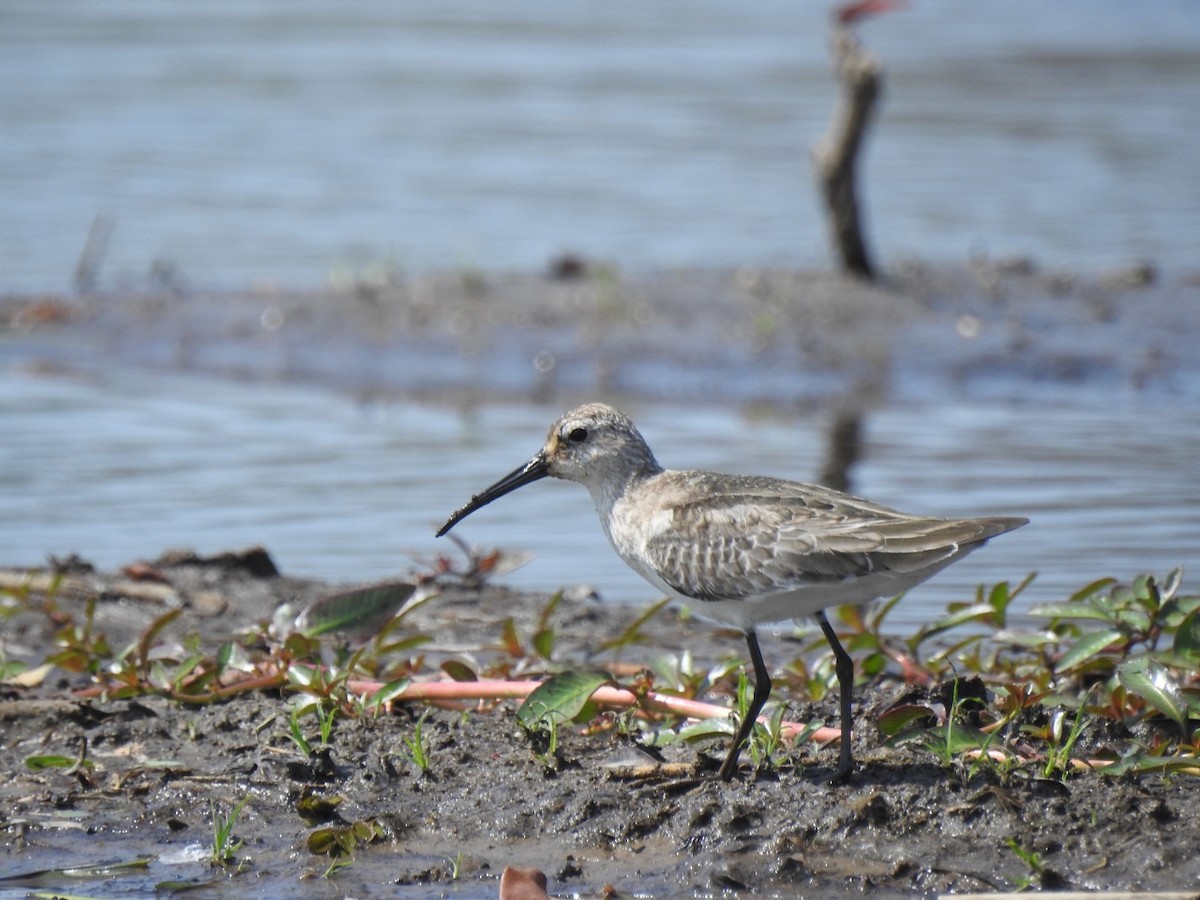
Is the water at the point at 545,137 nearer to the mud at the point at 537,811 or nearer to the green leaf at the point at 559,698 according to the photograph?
the mud at the point at 537,811

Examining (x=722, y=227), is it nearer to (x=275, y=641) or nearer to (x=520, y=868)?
(x=275, y=641)

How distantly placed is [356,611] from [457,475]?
137 inches

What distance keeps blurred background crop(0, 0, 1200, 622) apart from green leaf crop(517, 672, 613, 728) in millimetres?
2394

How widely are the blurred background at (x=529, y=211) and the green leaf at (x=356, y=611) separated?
172cm

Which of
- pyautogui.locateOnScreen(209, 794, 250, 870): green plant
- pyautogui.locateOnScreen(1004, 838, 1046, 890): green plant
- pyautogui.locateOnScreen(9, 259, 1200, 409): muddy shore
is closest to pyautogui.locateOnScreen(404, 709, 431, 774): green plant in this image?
pyautogui.locateOnScreen(209, 794, 250, 870): green plant

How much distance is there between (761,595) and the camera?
5.00m

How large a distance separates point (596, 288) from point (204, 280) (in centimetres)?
330

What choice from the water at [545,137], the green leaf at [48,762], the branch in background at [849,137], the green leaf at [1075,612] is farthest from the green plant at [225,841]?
the water at [545,137]

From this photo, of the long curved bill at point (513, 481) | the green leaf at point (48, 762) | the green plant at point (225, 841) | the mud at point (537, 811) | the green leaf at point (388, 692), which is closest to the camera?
the mud at point (537, 811)

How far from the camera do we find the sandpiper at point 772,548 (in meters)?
4.84

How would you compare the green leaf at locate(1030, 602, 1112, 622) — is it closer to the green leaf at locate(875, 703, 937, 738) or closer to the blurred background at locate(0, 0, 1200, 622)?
the green leaf at locate(875, 703, 937, 738)

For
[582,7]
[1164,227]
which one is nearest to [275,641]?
[1164,227]

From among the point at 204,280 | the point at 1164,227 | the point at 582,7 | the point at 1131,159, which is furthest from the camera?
the point at 582,7

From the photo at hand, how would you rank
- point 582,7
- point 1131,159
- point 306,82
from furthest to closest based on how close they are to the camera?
point 582,7
point 306,82
point 1131,159
